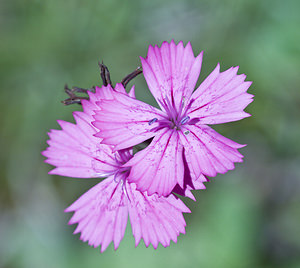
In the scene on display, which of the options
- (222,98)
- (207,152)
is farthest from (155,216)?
(222,98)

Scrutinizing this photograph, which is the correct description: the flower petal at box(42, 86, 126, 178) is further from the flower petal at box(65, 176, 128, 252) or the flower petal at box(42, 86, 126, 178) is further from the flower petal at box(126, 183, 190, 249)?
the flower petal at box(126, 183, 190, 249)

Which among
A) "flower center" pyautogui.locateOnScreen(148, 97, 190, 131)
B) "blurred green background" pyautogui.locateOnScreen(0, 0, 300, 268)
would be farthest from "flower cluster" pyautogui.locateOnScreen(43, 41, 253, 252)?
"blurred green background" pyautogui.locateOnScreen(0, 0, 300, 268)

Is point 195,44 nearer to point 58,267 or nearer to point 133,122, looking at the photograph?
point 133,122

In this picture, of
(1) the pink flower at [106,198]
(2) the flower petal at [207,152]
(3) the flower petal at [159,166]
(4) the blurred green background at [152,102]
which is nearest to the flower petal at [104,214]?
(1) the pink flower at [106,198]

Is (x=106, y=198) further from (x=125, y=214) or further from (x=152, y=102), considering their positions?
(x=152, y=102)

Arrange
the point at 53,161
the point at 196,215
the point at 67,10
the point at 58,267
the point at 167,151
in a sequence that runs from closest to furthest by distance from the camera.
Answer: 1. the point at 167,151
2. the point at 53,161
3. the point at 196,215
4. the point at 58,267
5. the point at 67,10

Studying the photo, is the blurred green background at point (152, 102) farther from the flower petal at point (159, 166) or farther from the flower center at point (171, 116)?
the flower petal at point (159, 166)

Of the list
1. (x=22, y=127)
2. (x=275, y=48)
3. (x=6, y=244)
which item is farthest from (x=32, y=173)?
(x=275, y=48)
